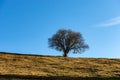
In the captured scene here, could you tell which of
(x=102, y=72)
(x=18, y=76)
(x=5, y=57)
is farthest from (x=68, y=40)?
(x=18, y=76)

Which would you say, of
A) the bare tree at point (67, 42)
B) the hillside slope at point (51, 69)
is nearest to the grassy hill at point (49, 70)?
the hillside slope at point (51, 69)

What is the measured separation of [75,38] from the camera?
96.6 m

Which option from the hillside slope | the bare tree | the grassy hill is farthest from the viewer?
the bare tree

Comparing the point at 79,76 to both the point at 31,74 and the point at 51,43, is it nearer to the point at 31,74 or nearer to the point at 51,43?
the point at 31,74

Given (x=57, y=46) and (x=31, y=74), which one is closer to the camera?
(x=31, y=74)

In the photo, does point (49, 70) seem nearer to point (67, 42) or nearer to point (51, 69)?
point (51, 69)

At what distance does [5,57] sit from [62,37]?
39.1 metres

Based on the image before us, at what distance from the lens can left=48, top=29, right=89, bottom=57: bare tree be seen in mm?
94556

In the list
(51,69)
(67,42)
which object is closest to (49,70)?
(51,69)

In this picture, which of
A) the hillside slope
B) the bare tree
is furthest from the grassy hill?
the bare tree

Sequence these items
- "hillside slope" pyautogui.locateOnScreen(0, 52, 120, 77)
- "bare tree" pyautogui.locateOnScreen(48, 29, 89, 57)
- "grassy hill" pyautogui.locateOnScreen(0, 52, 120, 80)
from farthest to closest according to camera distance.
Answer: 1. "bare tree" pyautogui.locateOnScreen(48, 29, 89, 57)
2. "hillside slope" pyautogui.locateOnScreen(0, 52, 120, 77)
3. "grassy hill" pyautogui.locateOnScreen(0, 52, 120, 80)

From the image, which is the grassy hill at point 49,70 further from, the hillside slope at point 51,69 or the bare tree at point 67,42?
the bare tree at point 67,42

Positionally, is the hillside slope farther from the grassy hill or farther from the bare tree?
the bare tree

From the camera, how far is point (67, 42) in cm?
9525
